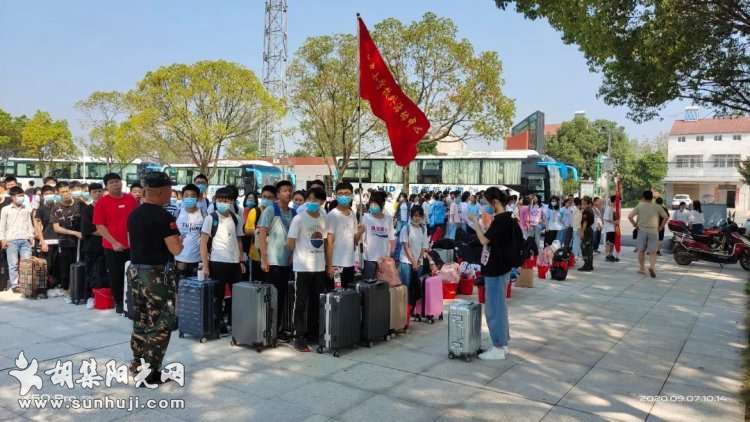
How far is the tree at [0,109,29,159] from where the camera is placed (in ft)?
143

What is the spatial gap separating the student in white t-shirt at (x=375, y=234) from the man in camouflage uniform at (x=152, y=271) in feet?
8.03

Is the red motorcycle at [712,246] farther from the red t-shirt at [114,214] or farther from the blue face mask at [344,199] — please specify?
the red t-shirt at [114,214]

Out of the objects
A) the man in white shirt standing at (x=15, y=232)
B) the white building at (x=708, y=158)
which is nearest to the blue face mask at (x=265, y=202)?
the man in white shirt standing at (x=15, y=232)

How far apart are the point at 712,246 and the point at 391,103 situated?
10.1 m

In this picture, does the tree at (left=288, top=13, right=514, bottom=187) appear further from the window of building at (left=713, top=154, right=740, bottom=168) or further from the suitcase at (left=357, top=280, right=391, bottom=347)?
the window of building at (left=713, top=154, right=740, bottom=168)

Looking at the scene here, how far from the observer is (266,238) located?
5.71m

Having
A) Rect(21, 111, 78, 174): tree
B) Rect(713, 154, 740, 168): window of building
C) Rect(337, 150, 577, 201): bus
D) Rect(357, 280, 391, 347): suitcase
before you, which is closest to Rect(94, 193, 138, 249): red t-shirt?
Rect(357, 280, 391, 347): suitcase

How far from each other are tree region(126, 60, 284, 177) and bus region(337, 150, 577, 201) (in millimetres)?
6729

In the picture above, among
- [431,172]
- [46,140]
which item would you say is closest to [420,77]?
[431,172]

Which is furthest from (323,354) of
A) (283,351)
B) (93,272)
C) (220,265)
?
(93,272)

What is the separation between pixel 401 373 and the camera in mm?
4836

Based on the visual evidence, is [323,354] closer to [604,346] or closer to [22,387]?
[22,387]

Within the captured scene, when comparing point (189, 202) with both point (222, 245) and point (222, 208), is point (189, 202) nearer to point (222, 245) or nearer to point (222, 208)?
point (222, 208)

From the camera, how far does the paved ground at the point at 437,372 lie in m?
4.01
